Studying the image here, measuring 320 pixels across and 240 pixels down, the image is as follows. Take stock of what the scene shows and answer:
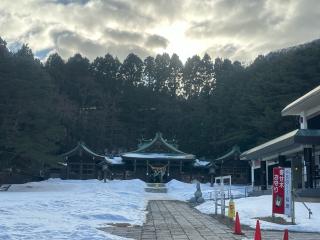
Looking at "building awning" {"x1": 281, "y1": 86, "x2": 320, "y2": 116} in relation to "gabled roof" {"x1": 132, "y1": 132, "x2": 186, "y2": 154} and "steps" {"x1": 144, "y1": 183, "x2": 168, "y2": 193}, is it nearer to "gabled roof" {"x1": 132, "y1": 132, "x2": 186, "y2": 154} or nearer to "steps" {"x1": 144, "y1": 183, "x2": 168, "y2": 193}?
"steps" {"x1": 144, "y1": 183, "x2": 168, "y2": 193}

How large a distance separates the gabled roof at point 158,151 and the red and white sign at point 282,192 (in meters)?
37.0

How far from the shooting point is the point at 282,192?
15.5 meters

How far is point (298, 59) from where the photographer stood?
53.5 m

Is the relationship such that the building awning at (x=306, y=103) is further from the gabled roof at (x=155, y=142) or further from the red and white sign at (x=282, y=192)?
the gabled roof at (x=155, y=142)

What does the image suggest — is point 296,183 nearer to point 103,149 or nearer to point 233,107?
point 233,107

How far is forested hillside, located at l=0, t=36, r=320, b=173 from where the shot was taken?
126 feet

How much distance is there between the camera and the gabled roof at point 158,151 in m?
53.1

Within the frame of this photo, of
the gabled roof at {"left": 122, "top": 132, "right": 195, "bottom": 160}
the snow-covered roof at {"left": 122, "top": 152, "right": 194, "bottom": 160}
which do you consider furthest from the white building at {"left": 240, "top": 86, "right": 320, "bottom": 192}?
the gabled roof at {"left": 122, "top": 132, "right": 195, "bottom": 160}

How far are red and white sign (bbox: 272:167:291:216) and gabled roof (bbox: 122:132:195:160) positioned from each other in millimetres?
36986

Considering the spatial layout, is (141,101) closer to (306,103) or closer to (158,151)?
(158,151)

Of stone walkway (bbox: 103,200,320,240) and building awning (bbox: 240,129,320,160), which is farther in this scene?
building awning (bbox: 240,129,320,160)

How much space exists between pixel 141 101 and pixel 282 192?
6018cm

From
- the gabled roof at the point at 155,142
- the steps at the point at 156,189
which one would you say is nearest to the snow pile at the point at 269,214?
the steps at the point at 156,189

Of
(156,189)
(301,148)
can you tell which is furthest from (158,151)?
(301,148)
